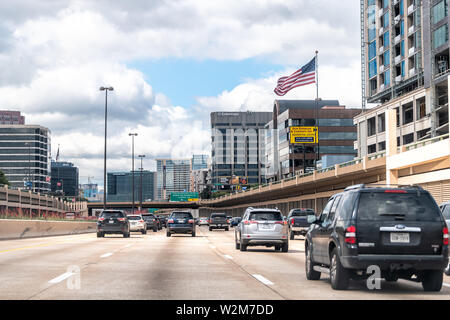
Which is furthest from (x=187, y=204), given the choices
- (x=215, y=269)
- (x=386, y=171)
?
(x=215, y=269)

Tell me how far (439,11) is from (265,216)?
53317mm

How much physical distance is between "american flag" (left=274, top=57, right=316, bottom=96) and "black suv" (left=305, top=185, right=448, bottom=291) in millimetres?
55463

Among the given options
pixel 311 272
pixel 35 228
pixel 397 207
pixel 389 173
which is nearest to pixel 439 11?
pixel 389 173

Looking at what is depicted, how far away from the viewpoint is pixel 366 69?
95688 mm

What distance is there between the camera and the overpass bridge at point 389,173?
41.4 meters

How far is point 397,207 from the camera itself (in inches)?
446

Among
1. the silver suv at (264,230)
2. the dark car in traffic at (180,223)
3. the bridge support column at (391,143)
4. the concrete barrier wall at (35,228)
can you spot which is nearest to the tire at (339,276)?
the silver suv at (264,230)

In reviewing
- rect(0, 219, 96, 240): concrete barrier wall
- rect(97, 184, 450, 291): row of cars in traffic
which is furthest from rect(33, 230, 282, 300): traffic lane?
rect(0, 219, 96, 240): concrete barrier wall

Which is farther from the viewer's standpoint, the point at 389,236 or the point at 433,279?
the point at 433,279

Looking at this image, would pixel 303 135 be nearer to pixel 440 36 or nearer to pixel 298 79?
pixel 440 36

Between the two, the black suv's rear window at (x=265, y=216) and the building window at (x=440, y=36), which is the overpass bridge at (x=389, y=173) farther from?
the building window at (x=440, y=36)

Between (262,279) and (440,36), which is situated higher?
(440,36)

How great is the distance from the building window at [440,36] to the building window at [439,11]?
1.07 meters
